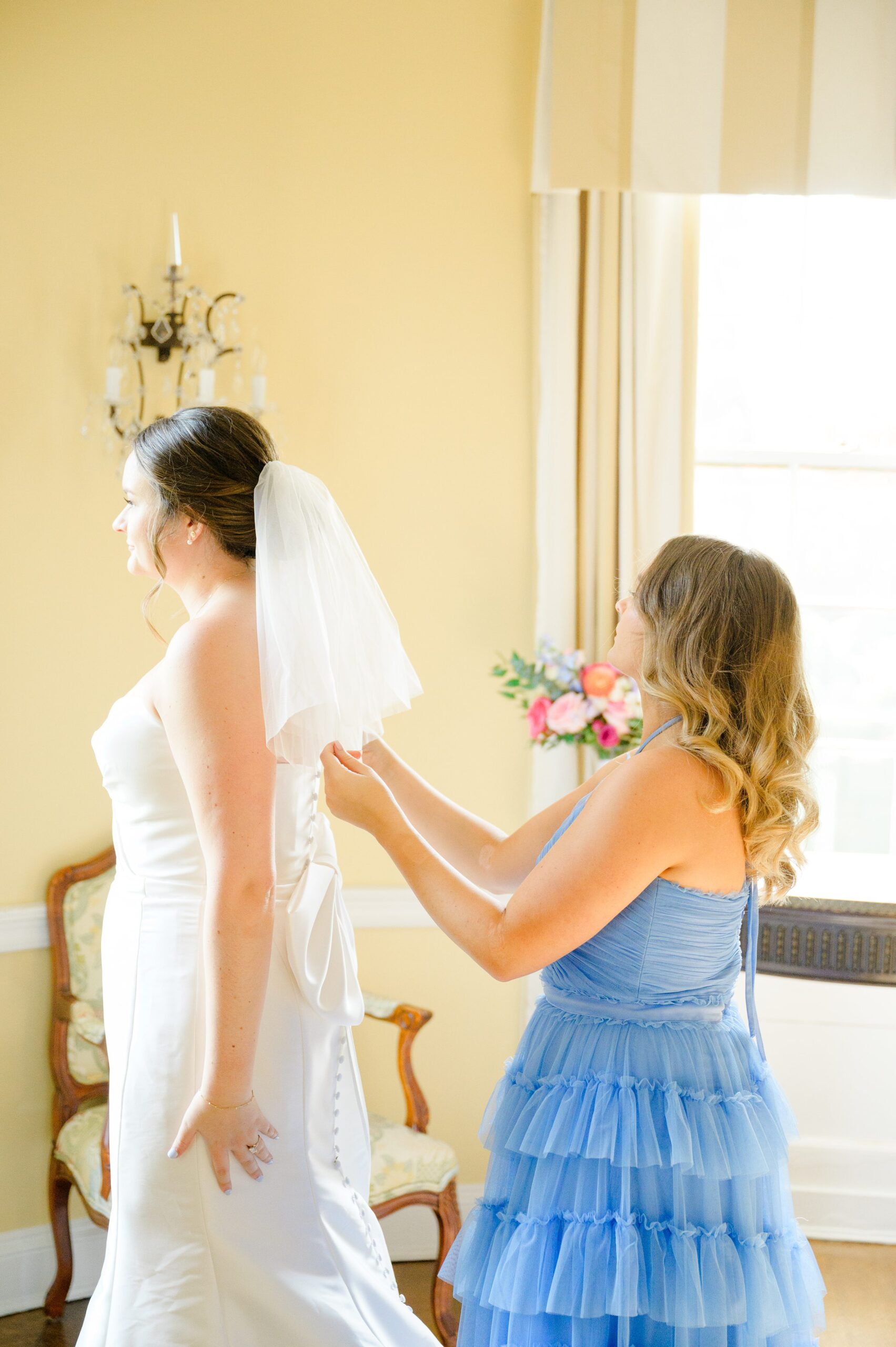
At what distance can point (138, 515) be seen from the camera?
5.47 feet

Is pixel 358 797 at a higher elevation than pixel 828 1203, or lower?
higher

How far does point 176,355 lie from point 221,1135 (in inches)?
81.9

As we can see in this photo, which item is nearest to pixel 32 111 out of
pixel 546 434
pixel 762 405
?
pixel 546 434

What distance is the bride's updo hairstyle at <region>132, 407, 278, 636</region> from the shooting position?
64.2 inches

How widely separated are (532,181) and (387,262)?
1.49ft

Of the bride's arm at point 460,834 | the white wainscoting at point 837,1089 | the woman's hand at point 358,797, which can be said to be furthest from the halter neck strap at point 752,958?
the white wainscoting at point 837,1089

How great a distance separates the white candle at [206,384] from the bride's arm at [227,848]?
4.63 feet

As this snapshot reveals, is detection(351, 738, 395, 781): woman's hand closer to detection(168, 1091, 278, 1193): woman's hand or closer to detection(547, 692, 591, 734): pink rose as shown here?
detection(168, 1091, 278, 1193): woman's hand

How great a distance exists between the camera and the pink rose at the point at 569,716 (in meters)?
2.82

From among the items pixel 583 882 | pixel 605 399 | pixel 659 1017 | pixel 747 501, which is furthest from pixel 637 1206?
pixel 747 501

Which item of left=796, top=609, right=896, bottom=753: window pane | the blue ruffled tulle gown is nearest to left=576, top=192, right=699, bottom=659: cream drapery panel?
left=796, top=609, right=896, bottom=753: window pane

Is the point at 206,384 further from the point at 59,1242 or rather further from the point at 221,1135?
the point at 59,1242

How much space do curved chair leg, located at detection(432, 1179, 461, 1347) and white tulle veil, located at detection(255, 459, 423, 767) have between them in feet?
4.48

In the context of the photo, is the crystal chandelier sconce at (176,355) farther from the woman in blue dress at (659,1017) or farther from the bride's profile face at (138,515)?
the woman in blue dress at (659,1017)
